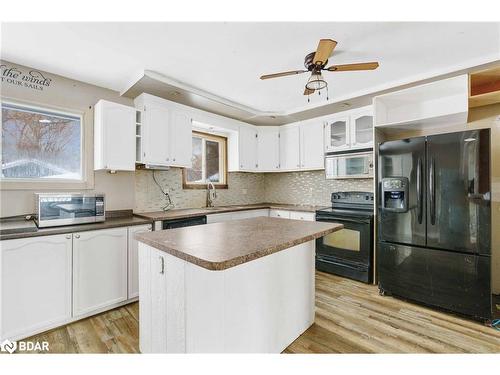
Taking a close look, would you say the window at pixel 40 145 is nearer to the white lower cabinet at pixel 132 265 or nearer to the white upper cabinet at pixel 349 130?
the white lower cabinet at pixel 132 265

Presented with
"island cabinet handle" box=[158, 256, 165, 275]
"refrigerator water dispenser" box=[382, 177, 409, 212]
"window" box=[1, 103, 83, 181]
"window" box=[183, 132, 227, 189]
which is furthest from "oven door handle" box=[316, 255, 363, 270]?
"window" box=[1, 103, 83, 181]

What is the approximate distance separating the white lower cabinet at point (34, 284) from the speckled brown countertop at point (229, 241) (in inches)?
39.7

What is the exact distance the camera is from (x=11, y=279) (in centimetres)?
185

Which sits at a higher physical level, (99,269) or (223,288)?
(223,288)

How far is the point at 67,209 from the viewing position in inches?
87.1

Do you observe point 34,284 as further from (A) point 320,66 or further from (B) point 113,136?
(A) point 320,66

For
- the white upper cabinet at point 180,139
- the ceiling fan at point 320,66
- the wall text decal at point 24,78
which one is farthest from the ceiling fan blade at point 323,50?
the wall text decal at point 24,78

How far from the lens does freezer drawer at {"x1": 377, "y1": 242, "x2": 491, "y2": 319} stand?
2.10 meters

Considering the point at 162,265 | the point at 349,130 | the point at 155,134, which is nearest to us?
the point at 162,265

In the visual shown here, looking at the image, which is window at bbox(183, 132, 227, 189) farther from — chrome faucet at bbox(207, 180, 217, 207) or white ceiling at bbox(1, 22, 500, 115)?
white ceiling at bbox(1, 22, 500, 115)

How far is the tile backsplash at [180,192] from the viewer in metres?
3.14

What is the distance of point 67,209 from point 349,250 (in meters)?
3.06

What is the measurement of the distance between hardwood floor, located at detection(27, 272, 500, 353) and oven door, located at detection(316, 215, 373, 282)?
0.54 m

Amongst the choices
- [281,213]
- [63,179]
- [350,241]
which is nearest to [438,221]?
[350,241]
